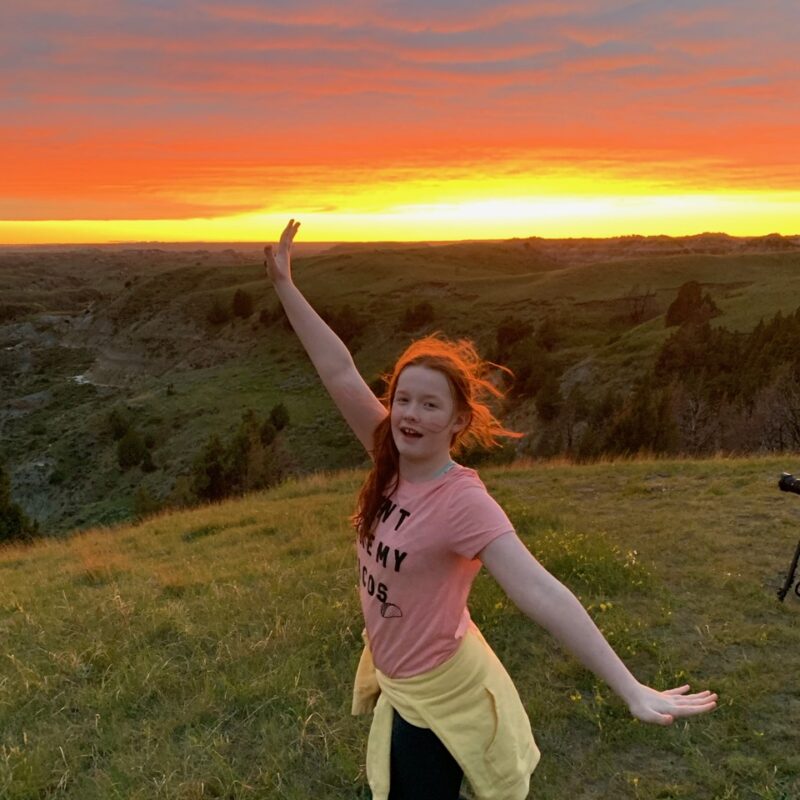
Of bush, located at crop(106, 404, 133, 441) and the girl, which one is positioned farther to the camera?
bush, located at crop(106, 404, 133, 441)

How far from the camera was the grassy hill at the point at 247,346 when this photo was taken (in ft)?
126

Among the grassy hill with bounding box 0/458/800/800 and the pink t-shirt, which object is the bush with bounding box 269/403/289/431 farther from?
the pink t-shirt

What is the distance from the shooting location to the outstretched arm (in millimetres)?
1820

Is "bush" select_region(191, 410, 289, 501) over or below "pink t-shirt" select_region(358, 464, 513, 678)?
below

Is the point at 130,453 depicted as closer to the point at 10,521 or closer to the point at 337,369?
the point at 10,521

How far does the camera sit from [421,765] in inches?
91.0

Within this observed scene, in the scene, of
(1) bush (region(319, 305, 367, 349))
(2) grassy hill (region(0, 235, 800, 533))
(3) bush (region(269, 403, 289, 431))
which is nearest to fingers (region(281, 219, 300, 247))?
(2) grassy hill (region(0, 235, 800, 533))

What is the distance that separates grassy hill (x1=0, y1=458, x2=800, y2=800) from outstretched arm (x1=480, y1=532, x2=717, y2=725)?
7.67ft

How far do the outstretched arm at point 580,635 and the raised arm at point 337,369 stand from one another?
0.90m

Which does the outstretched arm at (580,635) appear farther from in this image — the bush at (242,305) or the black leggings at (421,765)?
the bush at (242,305)

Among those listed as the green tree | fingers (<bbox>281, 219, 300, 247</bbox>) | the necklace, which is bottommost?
the green tree

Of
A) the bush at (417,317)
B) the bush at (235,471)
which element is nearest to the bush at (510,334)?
the bush at (417,317)

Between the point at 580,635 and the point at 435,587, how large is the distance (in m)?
0.48

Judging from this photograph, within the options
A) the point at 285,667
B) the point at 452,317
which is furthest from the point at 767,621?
the point at 452,317
